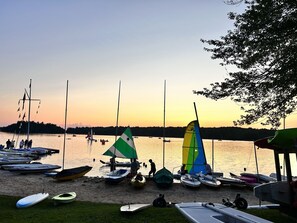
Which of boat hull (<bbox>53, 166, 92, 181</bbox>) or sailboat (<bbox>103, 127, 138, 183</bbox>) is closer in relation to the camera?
boat hull (<bbox>53, 166, 92, 181</bbox>)

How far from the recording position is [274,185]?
9.62 m

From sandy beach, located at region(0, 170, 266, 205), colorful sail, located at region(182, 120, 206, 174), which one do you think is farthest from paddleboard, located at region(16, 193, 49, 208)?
colorful sail, located at region(182, 120, 206, 174)

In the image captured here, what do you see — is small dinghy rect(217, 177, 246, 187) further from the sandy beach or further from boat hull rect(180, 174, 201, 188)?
boat hull rect(180, 174, 201, 188)

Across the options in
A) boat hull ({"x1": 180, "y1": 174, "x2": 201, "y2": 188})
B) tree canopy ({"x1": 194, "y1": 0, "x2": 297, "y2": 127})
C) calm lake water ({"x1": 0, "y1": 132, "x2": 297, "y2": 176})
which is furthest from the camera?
calm lake water ({"x1": 0, "y1": 132, "x2": 297, "y2": 176})

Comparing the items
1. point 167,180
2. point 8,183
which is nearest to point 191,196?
point 167,180

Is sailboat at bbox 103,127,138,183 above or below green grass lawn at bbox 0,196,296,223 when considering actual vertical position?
above

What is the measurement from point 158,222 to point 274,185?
3556mm

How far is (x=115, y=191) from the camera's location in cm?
2017

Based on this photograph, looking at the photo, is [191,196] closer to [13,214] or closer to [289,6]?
[13,214]

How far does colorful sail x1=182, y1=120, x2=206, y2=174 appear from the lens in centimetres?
2545

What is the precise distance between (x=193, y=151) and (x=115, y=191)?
8.00 metres

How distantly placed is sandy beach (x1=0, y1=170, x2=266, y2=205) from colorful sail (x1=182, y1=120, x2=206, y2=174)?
3.25m

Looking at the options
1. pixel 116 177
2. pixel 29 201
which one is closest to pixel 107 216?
pixel 29 201

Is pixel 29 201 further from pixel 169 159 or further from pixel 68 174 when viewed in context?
pixel 169 159
